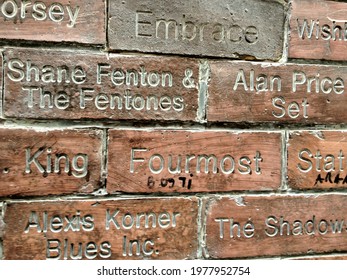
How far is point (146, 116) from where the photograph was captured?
103 cm

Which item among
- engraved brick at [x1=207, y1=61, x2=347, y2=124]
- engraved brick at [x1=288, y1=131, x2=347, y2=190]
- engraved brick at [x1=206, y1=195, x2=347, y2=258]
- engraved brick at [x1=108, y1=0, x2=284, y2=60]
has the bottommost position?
engraved brick at [x1=206, y1=195, x2=347, y2=258]

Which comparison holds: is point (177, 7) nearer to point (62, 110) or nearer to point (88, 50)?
point (88, 50)

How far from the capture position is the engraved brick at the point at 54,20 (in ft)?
3.19

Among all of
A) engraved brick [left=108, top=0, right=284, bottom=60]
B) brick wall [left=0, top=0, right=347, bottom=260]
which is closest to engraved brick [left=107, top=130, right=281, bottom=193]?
brick wall [left=0, top=0, right=347, bottom=260]

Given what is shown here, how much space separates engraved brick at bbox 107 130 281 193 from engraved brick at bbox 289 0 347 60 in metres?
0.24

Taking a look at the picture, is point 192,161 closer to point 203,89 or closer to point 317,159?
point 203,89

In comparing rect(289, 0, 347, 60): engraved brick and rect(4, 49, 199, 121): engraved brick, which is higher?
rect(289, 0, 347, 60): engraved brick

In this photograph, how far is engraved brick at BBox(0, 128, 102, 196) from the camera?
973mm

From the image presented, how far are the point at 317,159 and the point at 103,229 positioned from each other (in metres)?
0.58

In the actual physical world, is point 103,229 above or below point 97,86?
below

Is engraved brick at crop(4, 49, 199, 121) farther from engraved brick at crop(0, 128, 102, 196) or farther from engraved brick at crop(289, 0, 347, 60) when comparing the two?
engraved brick at crop(289, 0, 347, 60)

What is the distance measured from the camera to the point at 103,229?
1.02 meters

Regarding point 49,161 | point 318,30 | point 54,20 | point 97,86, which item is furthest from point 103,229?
point 318,30

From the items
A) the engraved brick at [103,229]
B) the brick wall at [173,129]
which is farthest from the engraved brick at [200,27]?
the engraved brick at [103,229]
